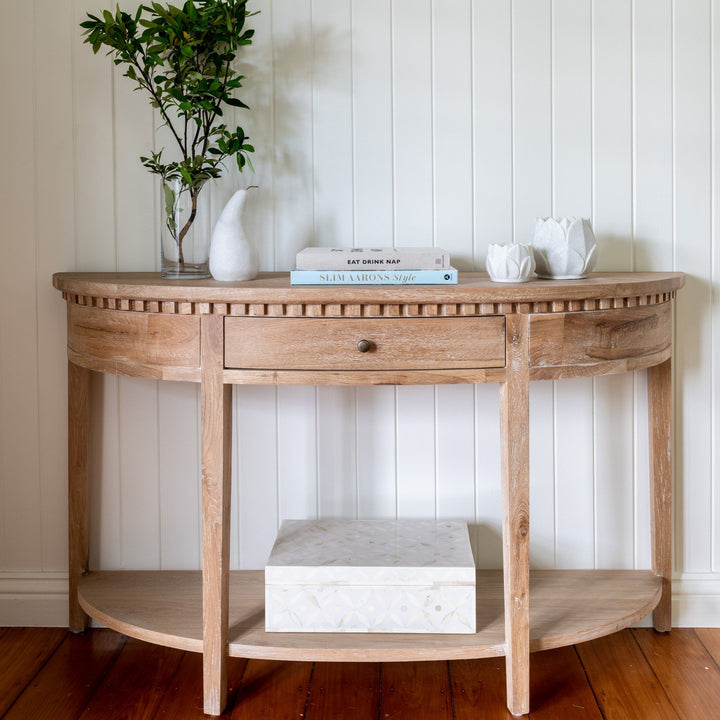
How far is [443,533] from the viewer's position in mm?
1953

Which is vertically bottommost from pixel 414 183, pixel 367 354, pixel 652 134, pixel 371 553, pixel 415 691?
pixel 415 691

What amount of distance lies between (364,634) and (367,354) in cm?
57

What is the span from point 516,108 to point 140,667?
147cm

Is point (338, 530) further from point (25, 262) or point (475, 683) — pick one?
point (25, 262)

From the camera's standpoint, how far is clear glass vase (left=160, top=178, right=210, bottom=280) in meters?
1.85

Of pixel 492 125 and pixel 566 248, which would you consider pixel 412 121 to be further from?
pixel 566 248

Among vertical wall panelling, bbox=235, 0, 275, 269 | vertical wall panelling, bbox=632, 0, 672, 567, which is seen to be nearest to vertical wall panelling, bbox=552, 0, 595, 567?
vertical wall panelling, bbox=632, 0, 672, 567

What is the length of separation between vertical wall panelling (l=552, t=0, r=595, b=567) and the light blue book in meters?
0.49

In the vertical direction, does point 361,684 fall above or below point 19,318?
below

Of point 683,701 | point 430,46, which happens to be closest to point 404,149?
point 430,46

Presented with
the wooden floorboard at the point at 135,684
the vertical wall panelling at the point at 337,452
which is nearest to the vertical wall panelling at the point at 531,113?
the vertical wall panelling at the point at 337,452

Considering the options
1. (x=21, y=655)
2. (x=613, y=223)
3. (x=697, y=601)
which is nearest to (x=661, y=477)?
(x=697, y=601)

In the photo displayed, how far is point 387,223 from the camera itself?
6.63 ft

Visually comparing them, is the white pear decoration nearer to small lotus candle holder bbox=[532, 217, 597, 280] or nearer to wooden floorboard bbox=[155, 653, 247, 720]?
small lotus candle holder bbox=[532, 217, 597, 280]
